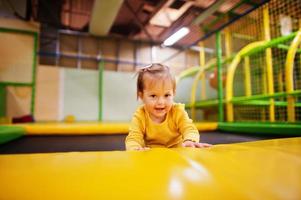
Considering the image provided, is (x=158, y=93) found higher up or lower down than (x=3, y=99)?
lower down

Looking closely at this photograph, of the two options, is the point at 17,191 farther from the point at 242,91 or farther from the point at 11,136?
the point at 242,91

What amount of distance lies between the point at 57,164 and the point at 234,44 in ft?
15.2

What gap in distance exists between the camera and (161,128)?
46.3 inches

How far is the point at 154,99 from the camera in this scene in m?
1.09

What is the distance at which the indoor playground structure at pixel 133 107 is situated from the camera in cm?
37

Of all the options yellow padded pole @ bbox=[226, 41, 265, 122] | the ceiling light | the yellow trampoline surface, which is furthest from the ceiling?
the yellow trampoline surface

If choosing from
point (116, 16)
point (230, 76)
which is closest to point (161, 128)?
point (230, 76)

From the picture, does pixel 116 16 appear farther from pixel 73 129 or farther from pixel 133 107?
pixel 73 129

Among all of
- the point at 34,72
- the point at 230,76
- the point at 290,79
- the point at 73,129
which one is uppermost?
the point at 34,72

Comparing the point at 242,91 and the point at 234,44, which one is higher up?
the point at 234,44

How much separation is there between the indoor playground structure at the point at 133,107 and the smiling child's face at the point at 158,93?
36 cm

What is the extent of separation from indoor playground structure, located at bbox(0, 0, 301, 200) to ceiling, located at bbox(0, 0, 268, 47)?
33cm

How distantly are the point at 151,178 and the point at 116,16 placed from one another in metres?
5.59

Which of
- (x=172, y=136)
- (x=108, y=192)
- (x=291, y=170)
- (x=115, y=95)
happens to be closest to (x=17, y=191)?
(x=108, y=192)
